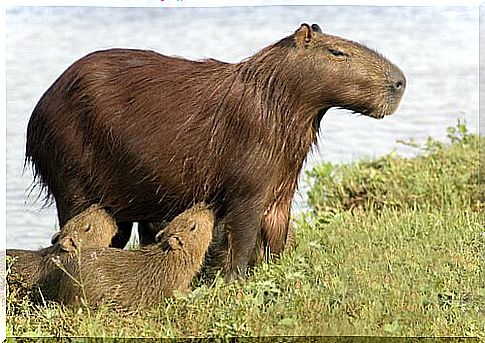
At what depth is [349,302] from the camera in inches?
160

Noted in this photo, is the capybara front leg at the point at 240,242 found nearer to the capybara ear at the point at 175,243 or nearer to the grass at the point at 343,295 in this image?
the grass at the point at 343,295

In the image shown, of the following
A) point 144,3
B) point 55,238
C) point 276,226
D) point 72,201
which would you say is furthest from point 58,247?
point 144,3

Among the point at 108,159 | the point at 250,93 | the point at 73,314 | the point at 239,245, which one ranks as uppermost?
the point at 250,93

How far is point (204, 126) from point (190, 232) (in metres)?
0.42

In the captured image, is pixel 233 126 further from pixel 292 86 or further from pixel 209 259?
pixel 209 259

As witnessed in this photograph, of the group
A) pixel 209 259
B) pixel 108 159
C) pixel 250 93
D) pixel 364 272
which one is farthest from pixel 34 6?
pixel 364 272

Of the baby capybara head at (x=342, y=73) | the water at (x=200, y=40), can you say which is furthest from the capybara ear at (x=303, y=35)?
the water at (x=200, y=40)

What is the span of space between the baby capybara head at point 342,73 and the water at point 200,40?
21cm

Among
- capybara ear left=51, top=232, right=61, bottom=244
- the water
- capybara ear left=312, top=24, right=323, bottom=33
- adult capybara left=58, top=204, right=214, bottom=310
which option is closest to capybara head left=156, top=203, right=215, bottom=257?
adult capybara left=58, top=204, right=214, bottom=310

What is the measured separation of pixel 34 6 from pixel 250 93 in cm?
95

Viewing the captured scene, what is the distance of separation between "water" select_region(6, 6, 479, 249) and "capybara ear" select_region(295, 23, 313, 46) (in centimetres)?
21

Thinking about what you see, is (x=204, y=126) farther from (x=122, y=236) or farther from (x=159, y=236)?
(x=122, y=236)

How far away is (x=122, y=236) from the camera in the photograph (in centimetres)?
Answer: 437

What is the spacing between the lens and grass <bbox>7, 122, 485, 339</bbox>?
3945mm
